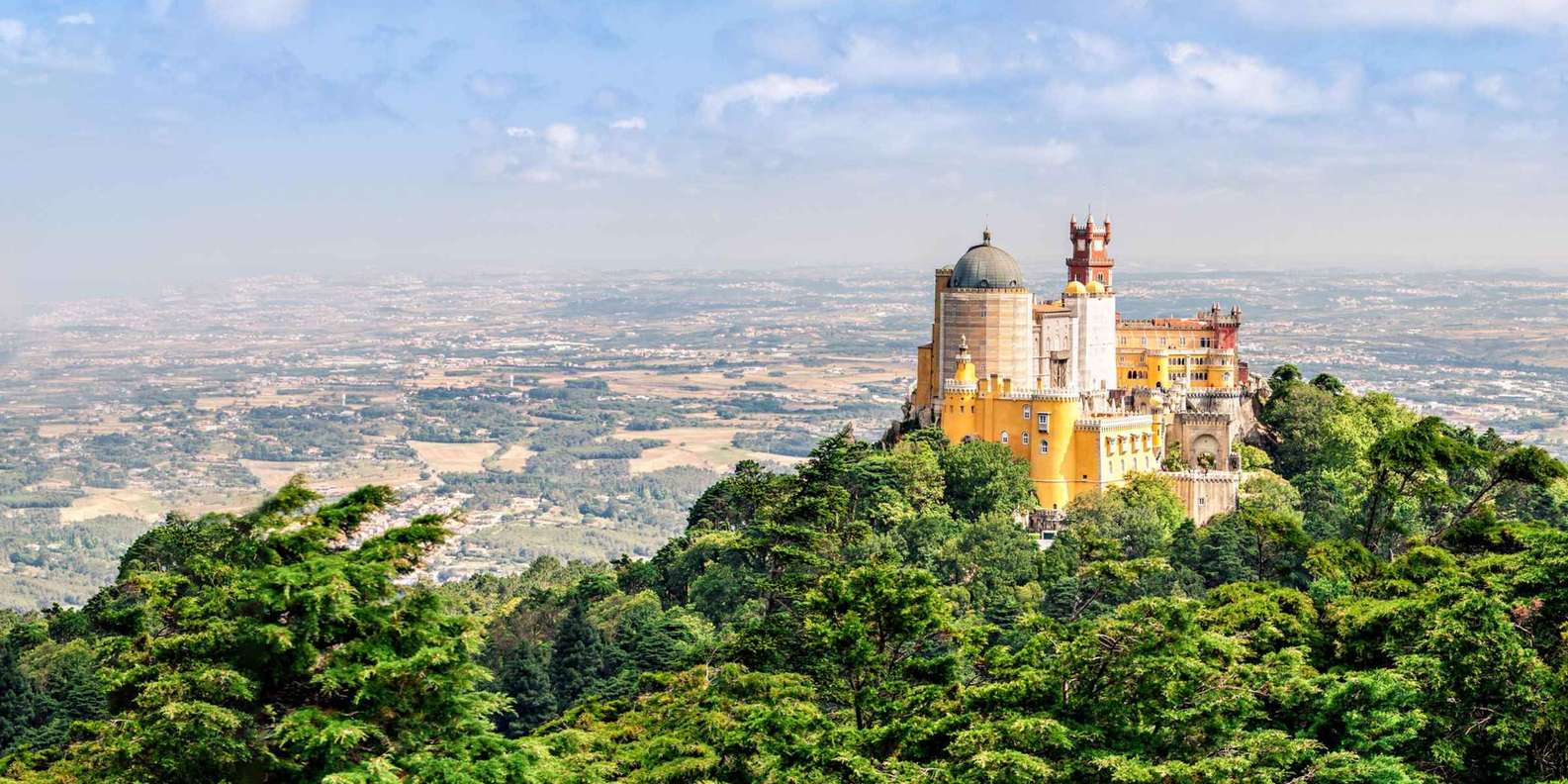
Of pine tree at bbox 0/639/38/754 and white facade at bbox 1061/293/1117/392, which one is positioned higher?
white facade at bbox 1061/293/1117/392

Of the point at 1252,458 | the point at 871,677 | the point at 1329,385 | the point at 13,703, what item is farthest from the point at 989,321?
the point at 871,677

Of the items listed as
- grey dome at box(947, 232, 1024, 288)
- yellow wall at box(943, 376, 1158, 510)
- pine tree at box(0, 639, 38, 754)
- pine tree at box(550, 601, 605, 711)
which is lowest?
pine tree at box(0, 639, 38, 754)

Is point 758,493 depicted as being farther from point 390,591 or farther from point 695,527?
point 390,591

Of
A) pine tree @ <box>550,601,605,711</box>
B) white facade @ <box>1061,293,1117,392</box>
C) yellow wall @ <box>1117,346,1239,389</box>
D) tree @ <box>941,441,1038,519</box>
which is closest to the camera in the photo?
pine tree @ <box>550,601,605,711</box>

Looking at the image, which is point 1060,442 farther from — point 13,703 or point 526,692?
point 13,703

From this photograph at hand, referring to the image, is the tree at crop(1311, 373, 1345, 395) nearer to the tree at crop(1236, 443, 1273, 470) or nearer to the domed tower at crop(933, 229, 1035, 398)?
the tree at crop(1236, 443, 1273, 470)

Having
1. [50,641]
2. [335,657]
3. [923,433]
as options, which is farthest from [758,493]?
[335,657]

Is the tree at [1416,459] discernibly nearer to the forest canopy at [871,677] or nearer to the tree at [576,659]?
the forest canopy at [871,677]

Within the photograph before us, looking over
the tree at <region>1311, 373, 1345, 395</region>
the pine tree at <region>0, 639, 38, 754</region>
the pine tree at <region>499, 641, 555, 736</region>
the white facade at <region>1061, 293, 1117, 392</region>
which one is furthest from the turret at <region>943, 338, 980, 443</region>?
the pine tree at <region>0, 639, 38, 754</region>
